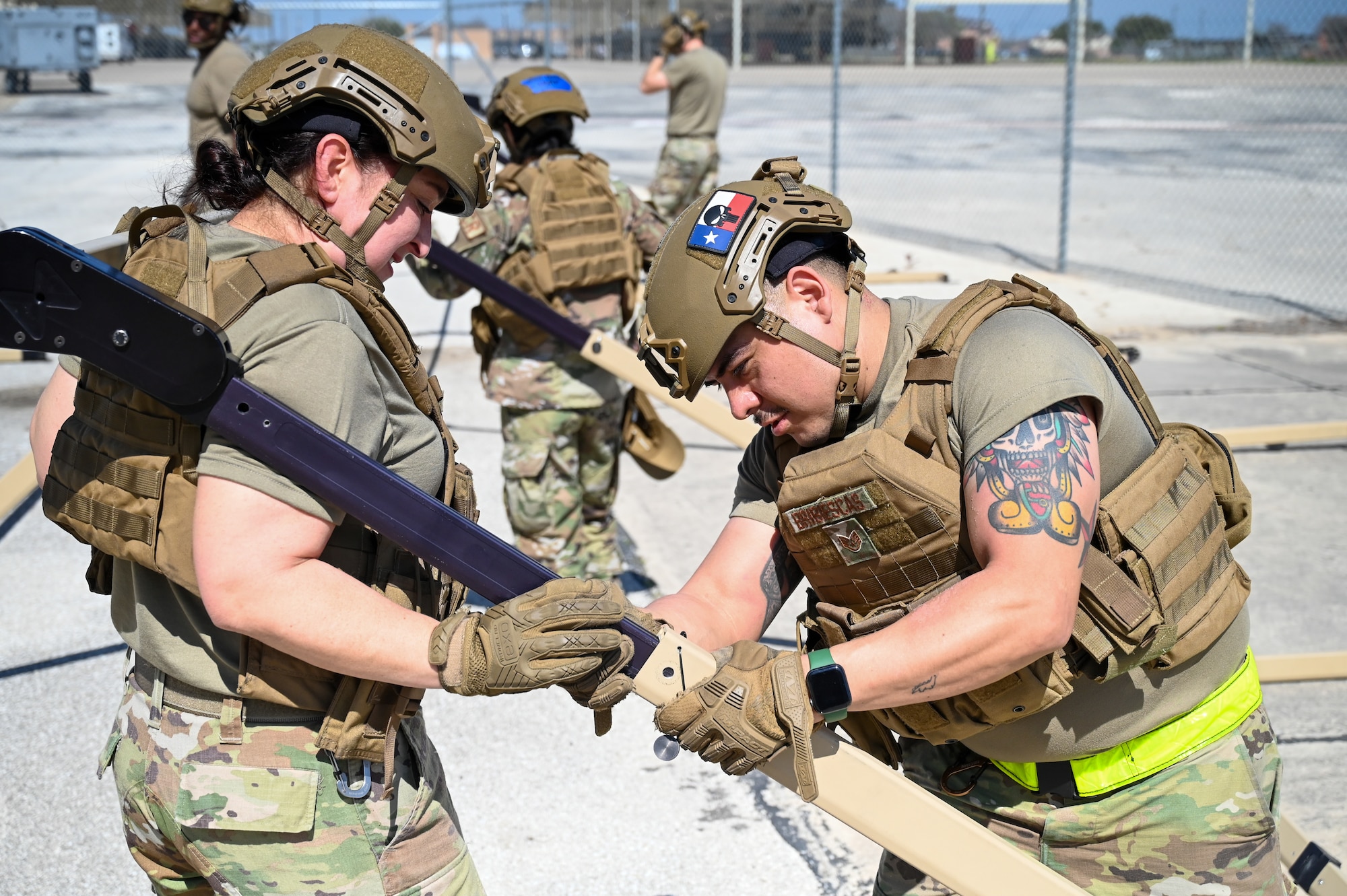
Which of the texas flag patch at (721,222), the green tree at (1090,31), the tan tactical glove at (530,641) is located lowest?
the tan tactical glove at (530,641)

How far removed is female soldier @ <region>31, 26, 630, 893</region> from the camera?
171cm

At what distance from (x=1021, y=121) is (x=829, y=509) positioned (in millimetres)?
23173

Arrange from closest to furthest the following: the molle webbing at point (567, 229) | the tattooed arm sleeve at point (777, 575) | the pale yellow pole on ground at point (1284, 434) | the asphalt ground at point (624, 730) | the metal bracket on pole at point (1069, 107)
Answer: the tattooed arm sleeve at point (777, 575) < the asphalt ground at point (624, 730) < the molle webbing at point (567, 229) < the pale yellow pole on ground at point (1284, 434) < the metal bracket on pole at point (1069, 107)

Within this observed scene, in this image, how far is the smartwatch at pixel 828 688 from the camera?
1865 millimetres

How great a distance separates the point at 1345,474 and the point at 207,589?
6160mm

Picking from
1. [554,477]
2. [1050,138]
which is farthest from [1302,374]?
[1050,138]

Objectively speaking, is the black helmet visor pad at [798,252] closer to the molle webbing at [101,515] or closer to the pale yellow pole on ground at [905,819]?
the pale yellow pole on ground at [905,819]

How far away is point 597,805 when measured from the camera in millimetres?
3543

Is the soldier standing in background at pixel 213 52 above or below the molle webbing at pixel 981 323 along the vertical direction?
above

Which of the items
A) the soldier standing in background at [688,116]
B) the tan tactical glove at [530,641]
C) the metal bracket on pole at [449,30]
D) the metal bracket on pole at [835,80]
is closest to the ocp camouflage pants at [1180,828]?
the tan tactical glove at [530,641]

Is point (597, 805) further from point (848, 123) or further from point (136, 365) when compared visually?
point (848, 123)

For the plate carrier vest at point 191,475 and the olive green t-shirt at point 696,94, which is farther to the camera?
the olive green t-shirt at point 696,94

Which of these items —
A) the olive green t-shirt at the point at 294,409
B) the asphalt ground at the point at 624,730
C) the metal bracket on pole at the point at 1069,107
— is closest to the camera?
the olive green t-shirt at the point at 294,409

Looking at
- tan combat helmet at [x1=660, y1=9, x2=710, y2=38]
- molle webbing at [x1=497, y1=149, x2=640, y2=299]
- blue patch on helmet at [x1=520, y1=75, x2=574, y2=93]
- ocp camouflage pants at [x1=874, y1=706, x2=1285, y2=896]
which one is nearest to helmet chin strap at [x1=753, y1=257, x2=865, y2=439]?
ocp camouflage pants at [x1=874, y1=706, x2=1285, y2=896]
